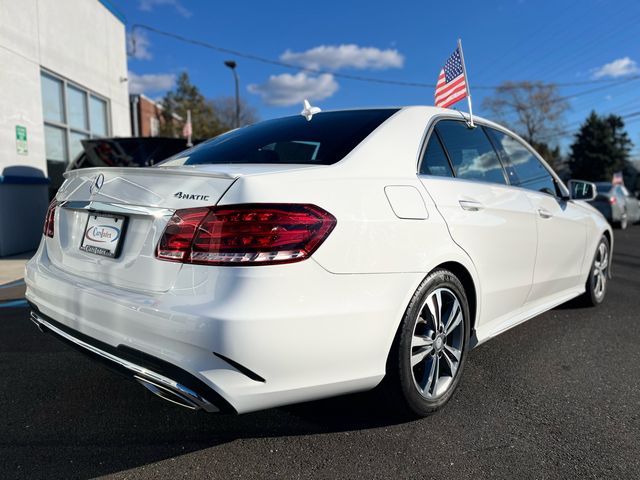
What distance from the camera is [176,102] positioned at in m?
39.4

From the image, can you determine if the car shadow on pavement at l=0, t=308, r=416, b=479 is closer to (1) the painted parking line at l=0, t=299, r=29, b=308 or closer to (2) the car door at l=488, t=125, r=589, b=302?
(2) the car door at l=488, t=125, r=589, b=302

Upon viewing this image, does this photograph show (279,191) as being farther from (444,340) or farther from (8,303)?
(8,303)

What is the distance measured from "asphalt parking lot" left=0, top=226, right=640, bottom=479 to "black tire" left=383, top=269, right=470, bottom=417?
0.13 metres

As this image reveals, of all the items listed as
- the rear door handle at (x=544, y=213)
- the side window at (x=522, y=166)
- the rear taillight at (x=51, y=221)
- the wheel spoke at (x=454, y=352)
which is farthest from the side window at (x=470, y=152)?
the rear taillight at (x=51, y=221)

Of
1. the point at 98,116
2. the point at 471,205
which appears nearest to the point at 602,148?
the point at 98,116

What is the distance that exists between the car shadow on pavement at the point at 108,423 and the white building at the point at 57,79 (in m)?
6.43

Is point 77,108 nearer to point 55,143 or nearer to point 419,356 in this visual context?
point 55,143

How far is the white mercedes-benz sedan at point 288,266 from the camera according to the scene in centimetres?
181

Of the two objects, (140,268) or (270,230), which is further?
(140,268)

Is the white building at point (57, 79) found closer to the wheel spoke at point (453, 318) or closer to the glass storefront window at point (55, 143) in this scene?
the glass storefront window at point (55, 143)

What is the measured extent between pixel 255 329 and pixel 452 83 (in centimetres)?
384

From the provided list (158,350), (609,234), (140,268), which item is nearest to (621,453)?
(158,350)

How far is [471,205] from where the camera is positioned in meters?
2.69

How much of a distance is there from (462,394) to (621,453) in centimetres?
81
